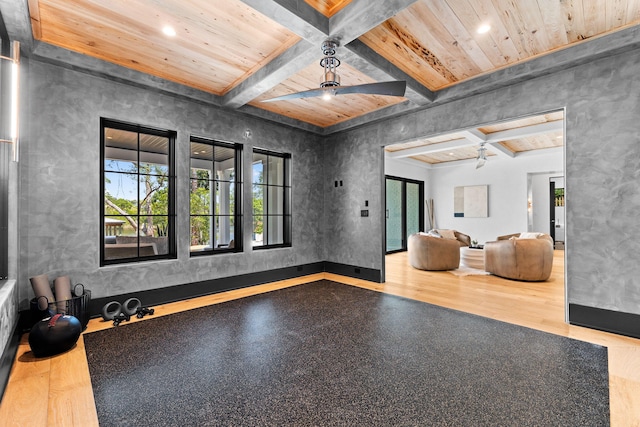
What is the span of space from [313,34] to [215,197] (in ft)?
9.64

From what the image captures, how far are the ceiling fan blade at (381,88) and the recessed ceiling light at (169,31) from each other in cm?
158

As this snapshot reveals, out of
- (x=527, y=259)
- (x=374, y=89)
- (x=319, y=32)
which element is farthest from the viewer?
(x=527, y=259)

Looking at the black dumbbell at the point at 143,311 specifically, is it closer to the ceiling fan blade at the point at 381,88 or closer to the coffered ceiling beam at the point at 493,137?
the ceiling fan blade at the point at 381,88

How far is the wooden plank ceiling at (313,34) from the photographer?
2.39 m

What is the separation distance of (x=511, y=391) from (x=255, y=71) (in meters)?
3.81

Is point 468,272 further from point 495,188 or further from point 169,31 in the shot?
point 169,31

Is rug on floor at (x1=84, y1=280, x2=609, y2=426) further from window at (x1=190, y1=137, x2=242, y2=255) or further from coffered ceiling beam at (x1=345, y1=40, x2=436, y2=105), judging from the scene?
coffered ceiling beam at (x1=345, y1=40, x2=436, y2=105)

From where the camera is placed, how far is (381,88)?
2.59 meters

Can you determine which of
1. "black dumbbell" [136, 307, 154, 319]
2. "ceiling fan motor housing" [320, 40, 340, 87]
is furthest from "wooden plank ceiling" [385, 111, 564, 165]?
"black dumbbell" [136, 307, 154, 319]

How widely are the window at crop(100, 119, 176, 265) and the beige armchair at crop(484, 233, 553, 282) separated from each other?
547 cm

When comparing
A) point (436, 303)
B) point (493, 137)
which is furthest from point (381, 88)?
point (493, 137)

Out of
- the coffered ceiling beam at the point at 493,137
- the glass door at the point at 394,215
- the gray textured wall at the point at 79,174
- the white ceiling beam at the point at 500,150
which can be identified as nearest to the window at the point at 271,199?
the gray textured wall at the point at 79,174

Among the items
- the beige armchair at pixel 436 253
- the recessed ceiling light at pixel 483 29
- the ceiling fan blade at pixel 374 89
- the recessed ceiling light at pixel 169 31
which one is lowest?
the beige armchair at pixel 436 253

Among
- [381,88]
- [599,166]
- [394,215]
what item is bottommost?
[394,215]
